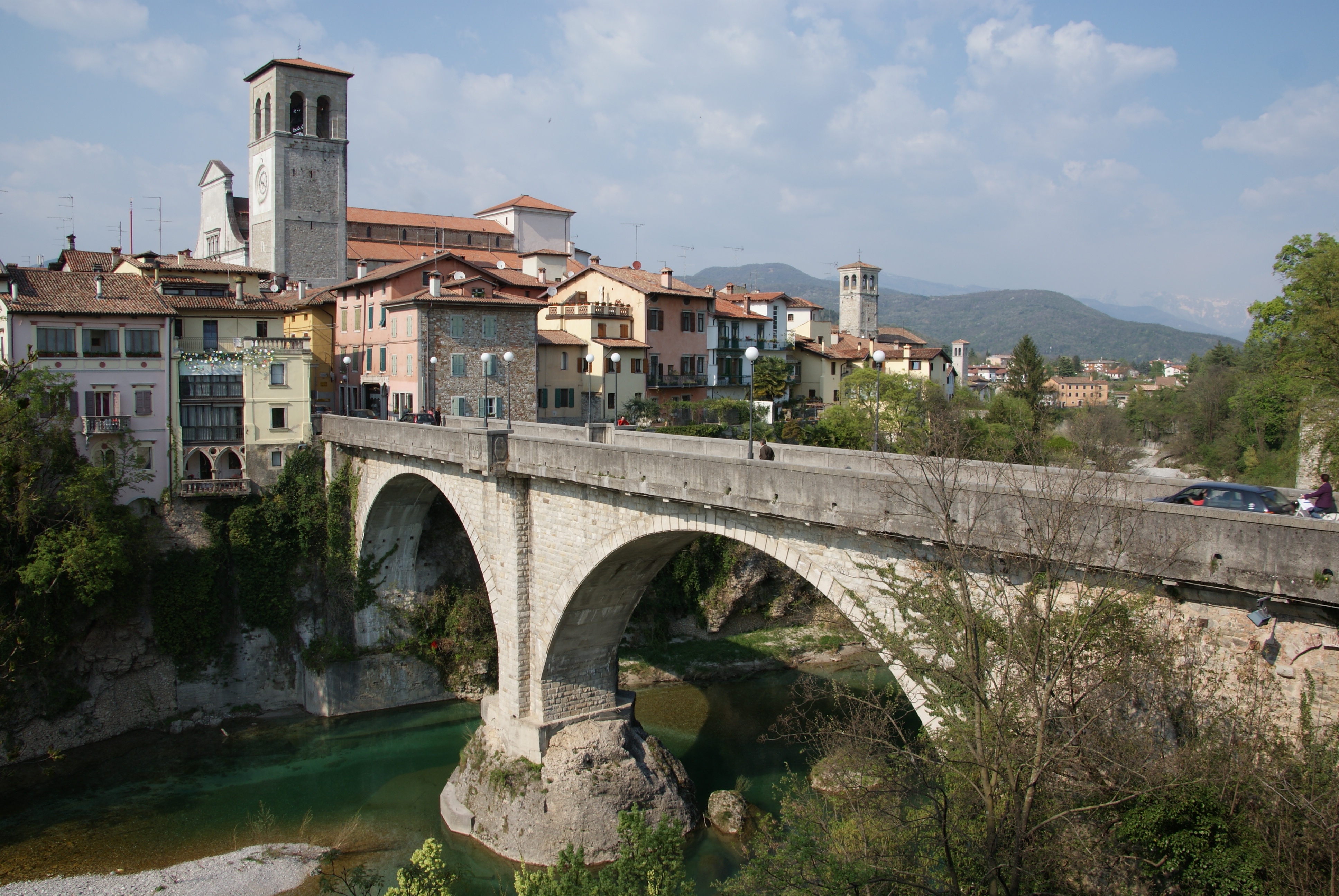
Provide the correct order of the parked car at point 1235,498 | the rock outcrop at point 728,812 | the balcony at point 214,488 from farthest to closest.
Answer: the balcony at point 214,488, the rock outcrop at point 728,812, the parked car at point 1235,498

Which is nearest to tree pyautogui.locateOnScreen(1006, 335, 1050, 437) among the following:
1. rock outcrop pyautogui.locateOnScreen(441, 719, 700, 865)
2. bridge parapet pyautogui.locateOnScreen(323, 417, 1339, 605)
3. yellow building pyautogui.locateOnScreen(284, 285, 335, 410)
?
yellow building pyautogui.locateOnScreen(284, 285, 335, 410)

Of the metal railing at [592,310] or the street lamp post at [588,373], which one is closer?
the street lamp post at [588,373]

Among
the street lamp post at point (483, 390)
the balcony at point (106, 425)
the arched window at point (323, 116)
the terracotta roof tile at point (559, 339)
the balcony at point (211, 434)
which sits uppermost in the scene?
the arched window at point (323, 116)

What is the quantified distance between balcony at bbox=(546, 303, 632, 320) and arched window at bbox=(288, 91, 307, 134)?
2197cm

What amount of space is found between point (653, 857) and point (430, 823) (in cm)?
1030

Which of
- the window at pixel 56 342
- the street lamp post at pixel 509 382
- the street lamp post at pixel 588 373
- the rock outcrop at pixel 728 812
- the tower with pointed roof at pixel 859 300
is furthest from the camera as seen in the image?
the tower with pointed roof at pixel 859 300

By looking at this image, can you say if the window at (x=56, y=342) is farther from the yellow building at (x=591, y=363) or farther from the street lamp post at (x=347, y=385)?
the yellow building at (x=591, y=363)

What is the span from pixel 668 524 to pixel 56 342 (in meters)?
22.4

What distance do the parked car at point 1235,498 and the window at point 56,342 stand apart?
2963 cm

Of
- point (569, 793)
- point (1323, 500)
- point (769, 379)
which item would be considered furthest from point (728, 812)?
point (769, 379)

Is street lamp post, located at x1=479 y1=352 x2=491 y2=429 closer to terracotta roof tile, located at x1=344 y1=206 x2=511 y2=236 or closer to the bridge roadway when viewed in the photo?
the bridge roadway

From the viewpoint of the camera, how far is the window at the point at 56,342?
89.3 feet

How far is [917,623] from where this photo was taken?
11.8 meters

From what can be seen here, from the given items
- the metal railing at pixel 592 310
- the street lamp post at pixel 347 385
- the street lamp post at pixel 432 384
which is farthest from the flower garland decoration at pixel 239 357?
the metal railing at pixel 592 310
